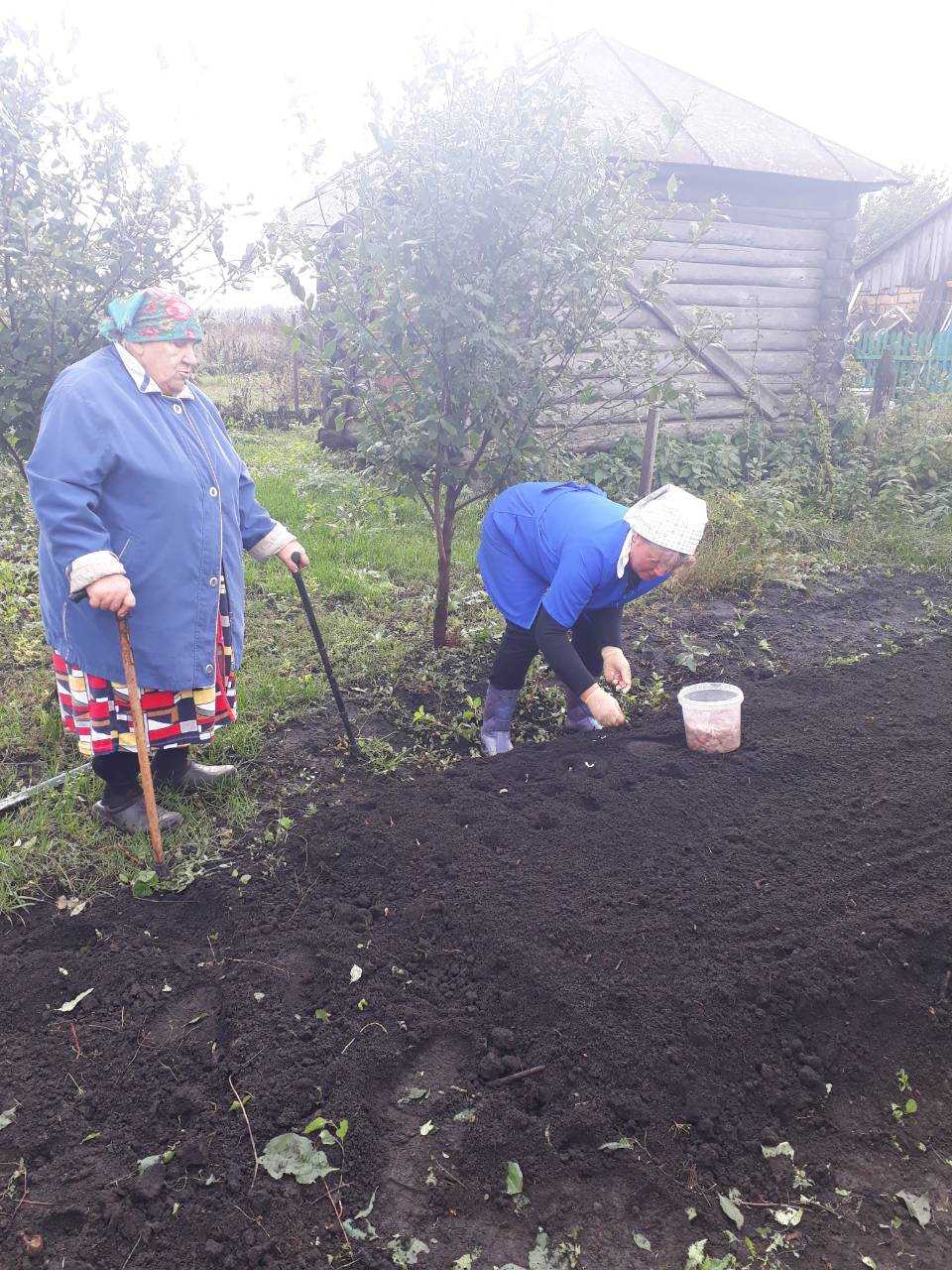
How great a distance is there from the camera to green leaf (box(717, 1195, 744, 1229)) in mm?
1973

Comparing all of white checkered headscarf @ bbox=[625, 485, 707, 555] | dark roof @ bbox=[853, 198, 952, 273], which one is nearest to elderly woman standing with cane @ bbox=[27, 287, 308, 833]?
white checkered headscarf @ bbox=[625, 485, 707, 555]

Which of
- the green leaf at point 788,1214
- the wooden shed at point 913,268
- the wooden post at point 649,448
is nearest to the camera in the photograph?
the green leaf at point 788,1214

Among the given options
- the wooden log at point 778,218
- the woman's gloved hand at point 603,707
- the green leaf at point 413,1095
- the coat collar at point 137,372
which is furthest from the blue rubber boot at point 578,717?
the wooden log at point 778,218

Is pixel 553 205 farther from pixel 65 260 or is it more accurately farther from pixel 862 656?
pixel 862 656

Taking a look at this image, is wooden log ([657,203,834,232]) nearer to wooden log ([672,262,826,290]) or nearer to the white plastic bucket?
wooden log ([672,262,826,290])

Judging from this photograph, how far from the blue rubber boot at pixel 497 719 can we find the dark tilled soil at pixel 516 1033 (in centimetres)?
50

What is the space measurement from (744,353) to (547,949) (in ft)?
26.9

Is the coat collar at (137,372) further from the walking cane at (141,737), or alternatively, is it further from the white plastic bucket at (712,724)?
the white plastic bucket at (712,724)

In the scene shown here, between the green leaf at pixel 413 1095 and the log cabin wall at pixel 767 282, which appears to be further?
the log cabin wall at pixel 767 282

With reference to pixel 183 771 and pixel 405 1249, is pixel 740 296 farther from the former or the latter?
pixel 405 1249

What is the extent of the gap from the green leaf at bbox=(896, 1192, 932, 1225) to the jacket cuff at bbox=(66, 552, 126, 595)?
266cm

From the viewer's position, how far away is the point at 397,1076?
91.0 inches

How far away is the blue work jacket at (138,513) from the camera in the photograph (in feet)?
8.85

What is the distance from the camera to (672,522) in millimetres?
3066
